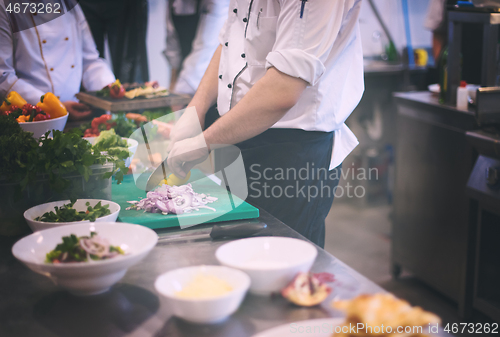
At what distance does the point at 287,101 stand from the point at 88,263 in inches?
27.8

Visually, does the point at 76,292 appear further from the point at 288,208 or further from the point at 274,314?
the point at 288,208

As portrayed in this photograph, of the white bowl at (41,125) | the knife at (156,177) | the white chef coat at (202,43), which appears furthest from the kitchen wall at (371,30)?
the knife at (156,177)

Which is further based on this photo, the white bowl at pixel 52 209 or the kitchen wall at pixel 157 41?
the kitchen wall at pixel 157 41

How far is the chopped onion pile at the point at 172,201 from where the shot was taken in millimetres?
1110

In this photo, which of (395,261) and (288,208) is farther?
(395,261)

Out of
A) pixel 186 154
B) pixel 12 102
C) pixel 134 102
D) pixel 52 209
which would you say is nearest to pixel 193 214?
pixel 186 154

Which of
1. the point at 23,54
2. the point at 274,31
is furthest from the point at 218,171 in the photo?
the point at 23,54

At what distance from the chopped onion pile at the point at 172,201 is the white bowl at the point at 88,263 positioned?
28 centimetres

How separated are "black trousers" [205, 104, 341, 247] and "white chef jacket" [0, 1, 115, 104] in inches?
53.2

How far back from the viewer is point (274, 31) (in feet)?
4.43

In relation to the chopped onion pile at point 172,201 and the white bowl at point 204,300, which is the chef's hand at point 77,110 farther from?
the white bowl at point 204,300

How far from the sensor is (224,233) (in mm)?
1004

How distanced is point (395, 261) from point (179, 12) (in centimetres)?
268

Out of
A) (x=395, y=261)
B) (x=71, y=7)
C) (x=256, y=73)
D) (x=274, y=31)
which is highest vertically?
(x=71, y=7)
